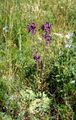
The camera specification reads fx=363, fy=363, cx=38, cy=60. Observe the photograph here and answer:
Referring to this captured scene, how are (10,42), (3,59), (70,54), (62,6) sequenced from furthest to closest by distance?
(62,6), (10,42), (3,59), (70,54)

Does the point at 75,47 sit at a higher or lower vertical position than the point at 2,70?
higher

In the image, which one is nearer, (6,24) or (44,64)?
(44,64)

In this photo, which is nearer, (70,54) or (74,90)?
(74,90)

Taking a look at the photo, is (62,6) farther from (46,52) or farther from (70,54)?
(70,54)

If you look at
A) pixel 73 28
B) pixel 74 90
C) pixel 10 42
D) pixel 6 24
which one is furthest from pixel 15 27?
pixel 74 90

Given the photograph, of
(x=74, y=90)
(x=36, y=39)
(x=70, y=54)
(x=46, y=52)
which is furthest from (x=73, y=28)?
(x=74, y=90)

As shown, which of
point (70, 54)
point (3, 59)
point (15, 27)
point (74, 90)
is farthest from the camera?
point (15, 27)

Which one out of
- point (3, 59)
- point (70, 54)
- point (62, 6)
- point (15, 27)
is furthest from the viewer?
point (62, 6)

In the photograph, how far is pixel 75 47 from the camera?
3592mm

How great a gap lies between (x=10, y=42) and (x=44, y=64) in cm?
80

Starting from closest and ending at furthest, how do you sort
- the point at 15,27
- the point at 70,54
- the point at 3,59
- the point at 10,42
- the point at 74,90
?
the point at 74,90 → the point at 70,54 → the point at 3,59 → the point at 10,42 → the point at 15,27

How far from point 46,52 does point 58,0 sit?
6.15 ft

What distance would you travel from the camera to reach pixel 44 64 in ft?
11.5

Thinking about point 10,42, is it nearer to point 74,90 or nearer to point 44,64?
point 44,64
